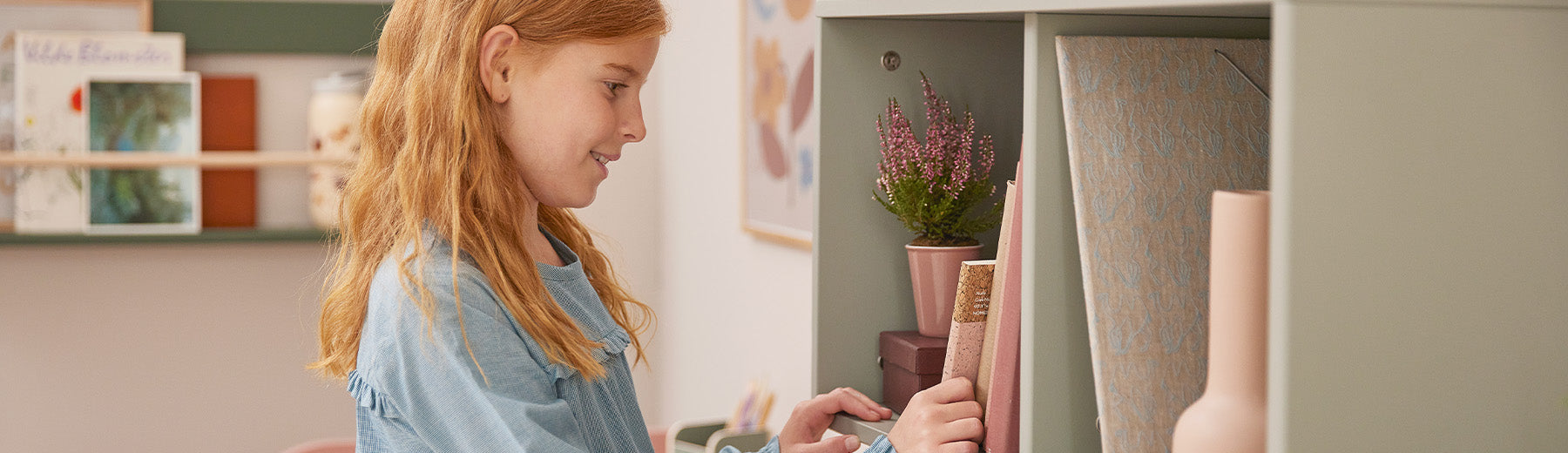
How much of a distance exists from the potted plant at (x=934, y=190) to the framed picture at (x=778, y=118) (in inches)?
31.7

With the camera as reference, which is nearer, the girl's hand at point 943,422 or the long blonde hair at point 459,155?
the girl's hand at point 943,422

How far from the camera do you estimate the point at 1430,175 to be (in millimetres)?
517

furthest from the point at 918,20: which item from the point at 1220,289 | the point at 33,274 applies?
the point at 33,274

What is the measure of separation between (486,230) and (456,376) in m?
0.14

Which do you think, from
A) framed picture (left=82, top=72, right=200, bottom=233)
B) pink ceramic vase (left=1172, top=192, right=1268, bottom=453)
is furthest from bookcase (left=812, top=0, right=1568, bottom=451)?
framed picture (left=82, top=72, right=200, bottom=233)

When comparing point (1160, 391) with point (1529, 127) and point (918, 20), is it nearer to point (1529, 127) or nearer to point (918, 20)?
point (1529, 127)

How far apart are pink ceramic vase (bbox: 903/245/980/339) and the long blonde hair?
0.27 m

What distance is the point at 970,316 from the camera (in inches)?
33.6

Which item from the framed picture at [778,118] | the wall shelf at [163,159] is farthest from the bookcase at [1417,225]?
the wall shelf at [163,159]

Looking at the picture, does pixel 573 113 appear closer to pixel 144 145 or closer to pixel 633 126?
pixel 633 126

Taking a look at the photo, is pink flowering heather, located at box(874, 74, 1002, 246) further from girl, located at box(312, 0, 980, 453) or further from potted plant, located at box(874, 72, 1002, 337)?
girl, located at box(312, 0, 980, 453)

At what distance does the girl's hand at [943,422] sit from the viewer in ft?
2.66

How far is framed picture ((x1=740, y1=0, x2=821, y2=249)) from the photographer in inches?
73.5

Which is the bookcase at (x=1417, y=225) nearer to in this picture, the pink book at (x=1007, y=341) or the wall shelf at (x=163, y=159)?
the pink book at (x=1007, y=341)
